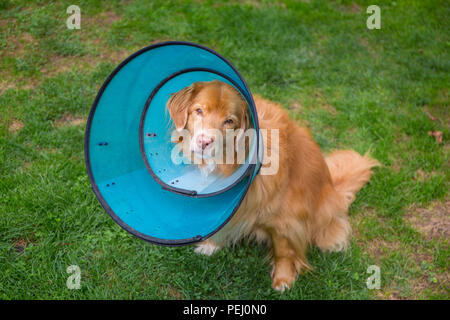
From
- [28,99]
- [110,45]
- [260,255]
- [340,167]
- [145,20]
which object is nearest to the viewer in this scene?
[260,255]

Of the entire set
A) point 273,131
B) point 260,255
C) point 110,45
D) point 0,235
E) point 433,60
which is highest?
point 110,45

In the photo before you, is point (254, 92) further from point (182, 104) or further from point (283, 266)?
point (283, 266)

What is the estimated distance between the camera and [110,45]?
5.04 meters

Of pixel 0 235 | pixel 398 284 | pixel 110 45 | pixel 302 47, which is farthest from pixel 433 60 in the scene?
pixel 0 235

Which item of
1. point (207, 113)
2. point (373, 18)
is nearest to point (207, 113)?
point (207, 113)

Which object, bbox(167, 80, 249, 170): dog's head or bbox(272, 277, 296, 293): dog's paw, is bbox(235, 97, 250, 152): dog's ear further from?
bbox(272, 277, 296, 293): dog's paw

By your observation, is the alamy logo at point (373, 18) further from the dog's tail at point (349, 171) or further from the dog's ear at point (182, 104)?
the dog's ear at point (182, 104)

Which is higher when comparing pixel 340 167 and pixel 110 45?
pixel 110 45

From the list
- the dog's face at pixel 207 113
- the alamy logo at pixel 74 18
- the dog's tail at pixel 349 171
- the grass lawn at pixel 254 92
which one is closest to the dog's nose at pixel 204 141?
the dog's face at pixel 207 113

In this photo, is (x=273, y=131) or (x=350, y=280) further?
(x=350, y=280)

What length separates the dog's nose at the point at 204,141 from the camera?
8.27 ft

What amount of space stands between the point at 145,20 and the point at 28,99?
2.05m
